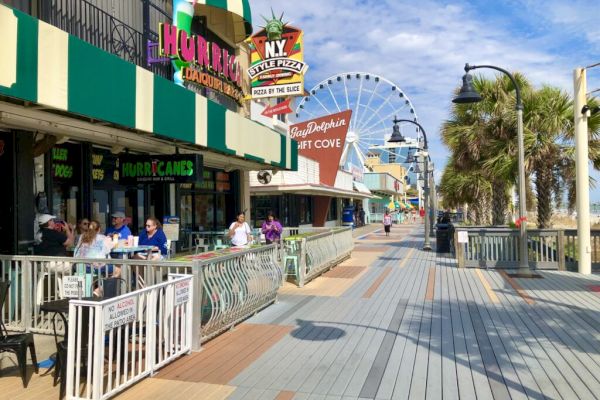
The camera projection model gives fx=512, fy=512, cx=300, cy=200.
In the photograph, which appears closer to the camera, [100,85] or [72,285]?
[72,285]

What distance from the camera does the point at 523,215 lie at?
12.3 m

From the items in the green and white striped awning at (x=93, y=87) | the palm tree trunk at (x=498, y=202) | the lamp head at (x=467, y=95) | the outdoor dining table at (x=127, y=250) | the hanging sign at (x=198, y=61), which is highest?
the hanging sign at (x=198, y=61)

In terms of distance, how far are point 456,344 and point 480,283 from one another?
5.49 meters

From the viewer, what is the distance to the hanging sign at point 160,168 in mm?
10586

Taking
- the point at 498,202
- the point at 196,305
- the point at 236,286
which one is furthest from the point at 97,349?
the point at 498,202

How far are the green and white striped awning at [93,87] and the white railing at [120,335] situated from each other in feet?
9.40

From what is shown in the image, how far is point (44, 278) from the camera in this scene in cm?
686

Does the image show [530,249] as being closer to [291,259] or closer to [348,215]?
[291,259]

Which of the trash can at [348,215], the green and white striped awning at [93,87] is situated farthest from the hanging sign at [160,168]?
the trash can at [348,215]

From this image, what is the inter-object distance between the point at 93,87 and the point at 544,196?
1363cm

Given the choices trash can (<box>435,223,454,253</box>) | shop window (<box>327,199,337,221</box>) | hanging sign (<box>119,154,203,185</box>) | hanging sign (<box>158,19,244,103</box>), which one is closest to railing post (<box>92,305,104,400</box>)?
hanging sign (<box>119,154,203,185</box>)

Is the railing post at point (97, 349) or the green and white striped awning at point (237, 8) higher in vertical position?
the green and white striped awning at point (237, 8)

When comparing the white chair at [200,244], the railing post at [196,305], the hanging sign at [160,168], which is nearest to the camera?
the railing post at [196,305]

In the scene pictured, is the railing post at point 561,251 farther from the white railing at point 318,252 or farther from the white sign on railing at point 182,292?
the white sign on railing at point 182,292
